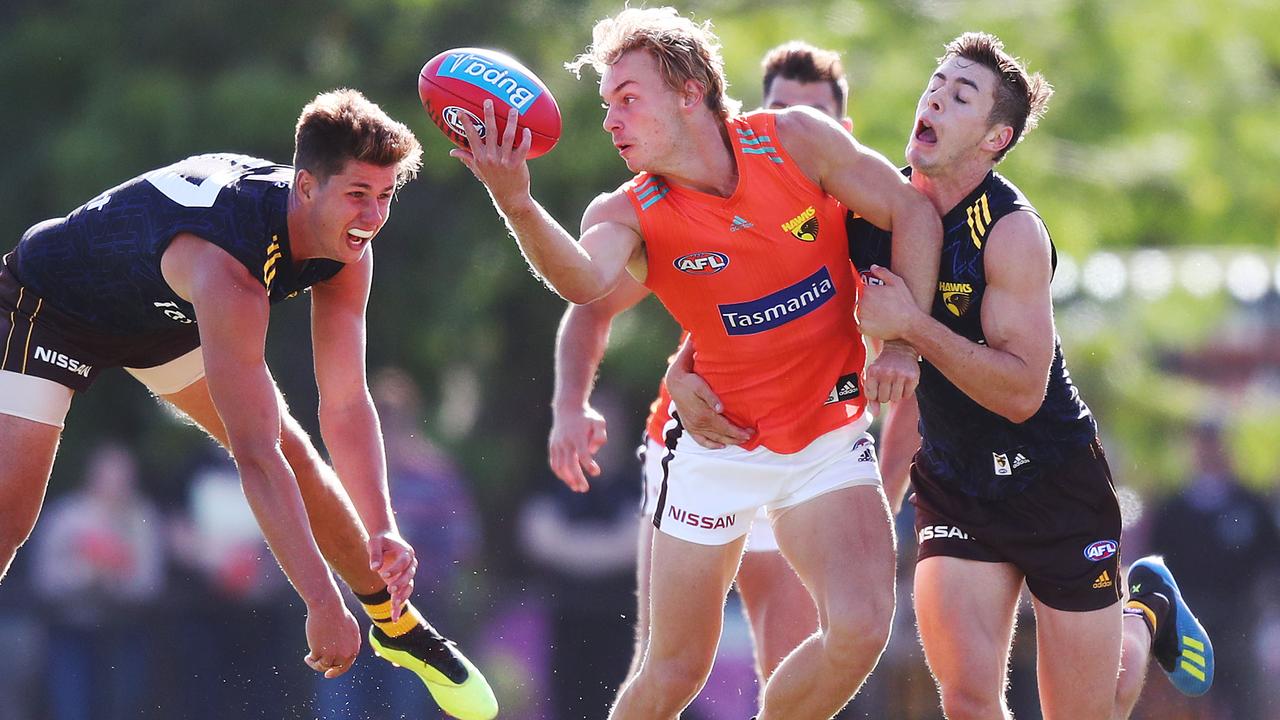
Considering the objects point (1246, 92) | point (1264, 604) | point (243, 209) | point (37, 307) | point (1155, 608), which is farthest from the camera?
point (1246, 92)

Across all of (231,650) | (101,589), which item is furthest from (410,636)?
(101,589)

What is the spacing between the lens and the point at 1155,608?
5965mm

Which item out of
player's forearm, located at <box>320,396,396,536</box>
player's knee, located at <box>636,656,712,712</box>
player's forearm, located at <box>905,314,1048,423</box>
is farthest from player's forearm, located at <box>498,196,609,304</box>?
player's knee, located at <box>636,656,712,712</box>

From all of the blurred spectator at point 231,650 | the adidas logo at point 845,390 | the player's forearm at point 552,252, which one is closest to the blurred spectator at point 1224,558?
the adidas logo at point 845,390

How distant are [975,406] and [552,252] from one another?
1469 millimetres

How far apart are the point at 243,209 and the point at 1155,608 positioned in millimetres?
3542

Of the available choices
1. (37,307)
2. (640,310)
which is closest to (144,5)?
(640,310)

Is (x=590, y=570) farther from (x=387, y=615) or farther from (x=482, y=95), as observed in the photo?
(x=482, y=95)

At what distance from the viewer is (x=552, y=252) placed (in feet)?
A: 15.0

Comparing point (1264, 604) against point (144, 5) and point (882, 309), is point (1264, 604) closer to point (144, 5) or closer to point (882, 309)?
point (882, 309)

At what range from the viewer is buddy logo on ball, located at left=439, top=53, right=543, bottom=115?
4.66 metres

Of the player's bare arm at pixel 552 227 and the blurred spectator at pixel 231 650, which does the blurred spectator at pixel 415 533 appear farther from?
the player's bare arm at pixel 552 227

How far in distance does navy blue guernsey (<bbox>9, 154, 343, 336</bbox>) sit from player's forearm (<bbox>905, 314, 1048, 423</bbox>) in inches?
76.8

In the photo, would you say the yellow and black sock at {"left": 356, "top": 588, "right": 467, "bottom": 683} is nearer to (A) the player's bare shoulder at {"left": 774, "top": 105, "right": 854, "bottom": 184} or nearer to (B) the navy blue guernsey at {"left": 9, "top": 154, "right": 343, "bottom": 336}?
(B) the navy blue guernsey at {"left": 9, "top": 154, "right": 343, "bottom": 336}
